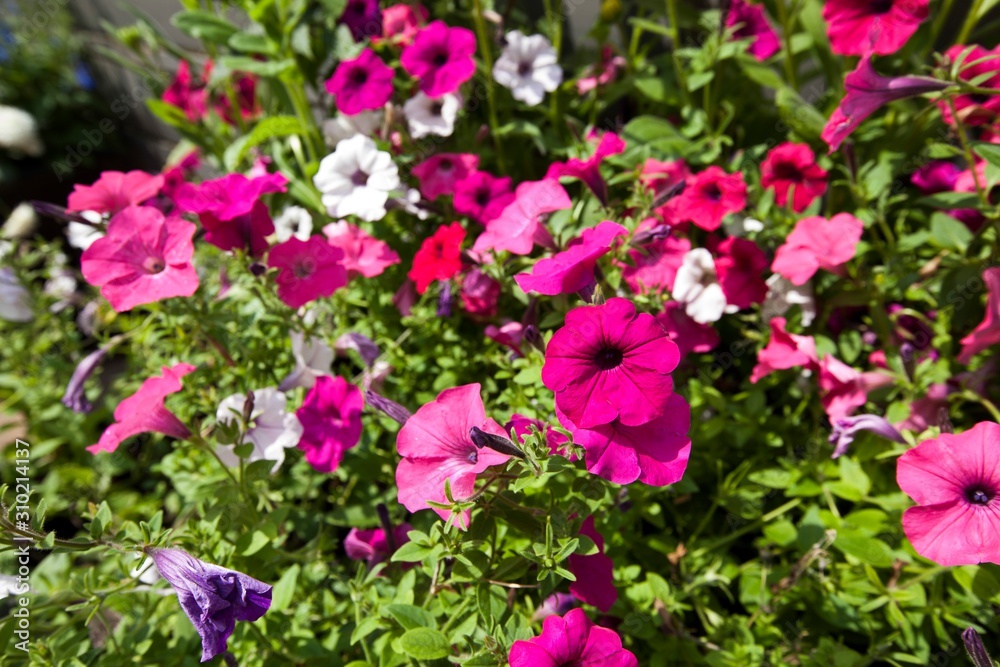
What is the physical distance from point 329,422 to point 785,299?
2.92 ft

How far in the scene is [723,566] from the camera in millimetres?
1260

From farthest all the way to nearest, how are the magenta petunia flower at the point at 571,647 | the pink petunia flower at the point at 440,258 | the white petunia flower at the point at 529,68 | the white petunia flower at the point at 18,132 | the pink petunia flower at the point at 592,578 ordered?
the white petunia flower at the point at 18,132 → the white petunia flower at the point at 529,68 → the pink petunia flower at the point at 440,258 → the pink petunia flower at the point at 592,578 → the magenta petunia flower at the point at 571,647

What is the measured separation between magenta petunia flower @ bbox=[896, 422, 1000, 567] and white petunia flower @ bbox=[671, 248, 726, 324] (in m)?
0.42

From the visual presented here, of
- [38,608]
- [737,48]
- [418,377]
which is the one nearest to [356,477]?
[418,377]

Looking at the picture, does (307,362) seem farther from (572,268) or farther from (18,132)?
(18,132)

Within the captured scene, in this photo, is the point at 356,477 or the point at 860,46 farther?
the point at 356,477

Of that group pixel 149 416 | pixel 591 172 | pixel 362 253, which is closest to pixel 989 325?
pixel 591 172

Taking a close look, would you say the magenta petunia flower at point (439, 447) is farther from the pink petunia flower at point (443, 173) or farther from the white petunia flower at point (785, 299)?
the white petunia flower at point (785, 299)

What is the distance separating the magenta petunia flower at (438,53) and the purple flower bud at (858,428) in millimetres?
962

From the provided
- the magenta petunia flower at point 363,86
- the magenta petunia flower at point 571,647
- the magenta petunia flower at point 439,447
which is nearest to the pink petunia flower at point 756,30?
the magenta petunia flower at point 363,86

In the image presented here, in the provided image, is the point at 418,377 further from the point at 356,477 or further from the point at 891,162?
the point at 891,162

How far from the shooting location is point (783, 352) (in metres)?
1.23

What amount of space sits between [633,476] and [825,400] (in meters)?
0.63

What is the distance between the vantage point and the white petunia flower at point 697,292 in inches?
47.8
